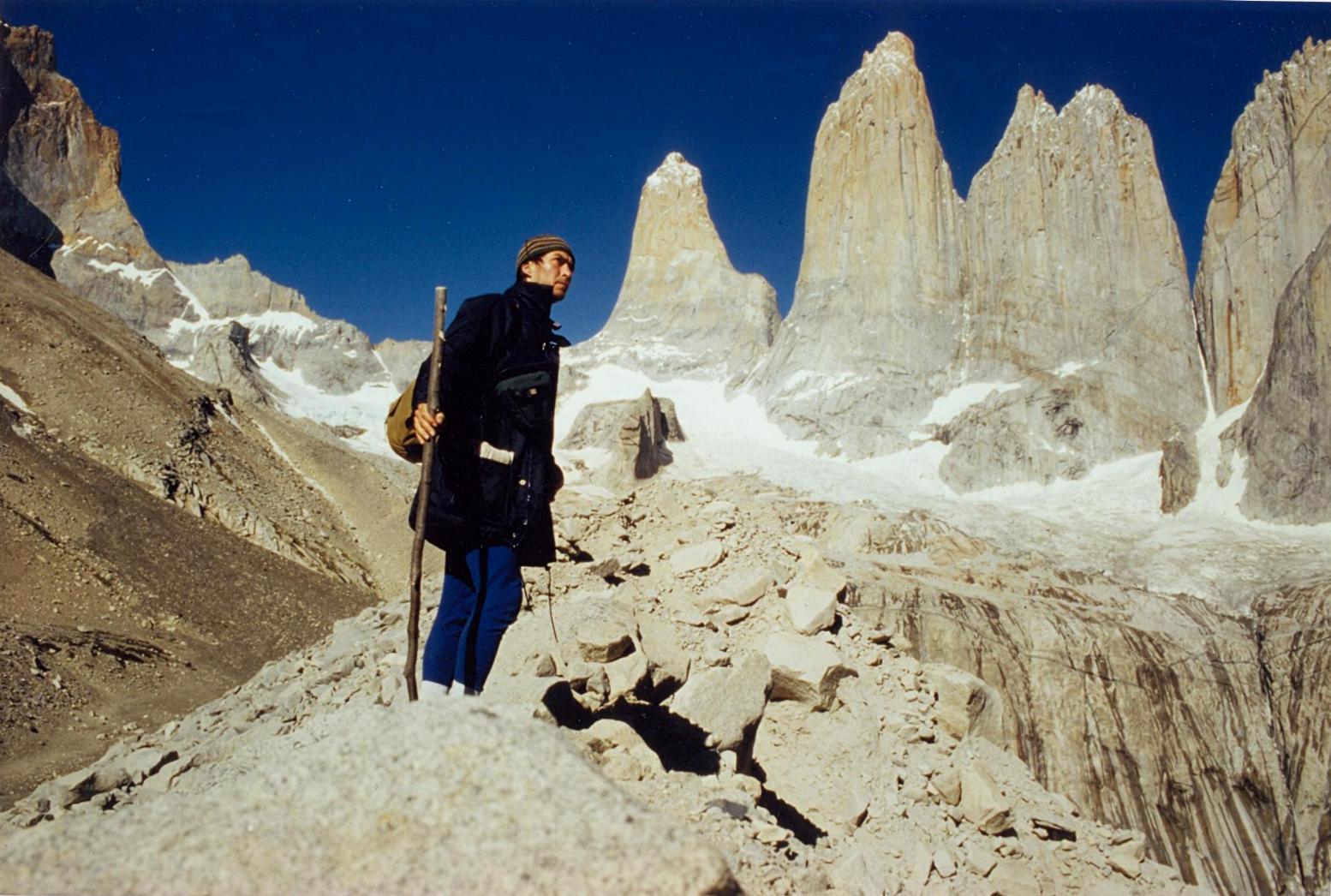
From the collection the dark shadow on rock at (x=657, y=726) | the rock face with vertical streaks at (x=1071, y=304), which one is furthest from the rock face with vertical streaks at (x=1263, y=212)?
the dark shadow on rock at (x=657, y=726)

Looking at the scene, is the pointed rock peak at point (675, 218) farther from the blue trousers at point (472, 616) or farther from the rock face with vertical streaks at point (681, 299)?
the blue trousers at point (472, 616)

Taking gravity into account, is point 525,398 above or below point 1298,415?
below

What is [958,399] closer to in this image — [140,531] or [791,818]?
[140,531]

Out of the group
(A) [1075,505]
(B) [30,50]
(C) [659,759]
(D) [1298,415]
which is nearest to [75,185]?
(B) [30,50]

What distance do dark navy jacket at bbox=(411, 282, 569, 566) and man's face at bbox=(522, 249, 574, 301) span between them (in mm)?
180

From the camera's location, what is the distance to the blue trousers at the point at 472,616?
372cm

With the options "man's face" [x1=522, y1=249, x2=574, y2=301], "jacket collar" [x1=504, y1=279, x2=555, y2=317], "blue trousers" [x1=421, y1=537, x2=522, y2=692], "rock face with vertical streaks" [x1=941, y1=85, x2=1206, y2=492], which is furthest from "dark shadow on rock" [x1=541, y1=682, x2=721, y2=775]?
"rock face with vertical streaks" [x1=941, y1=85, x2=1206, y2=492]

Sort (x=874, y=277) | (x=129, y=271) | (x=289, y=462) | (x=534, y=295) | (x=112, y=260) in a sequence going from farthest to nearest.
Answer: (x=129, y=271) → (x=112, y=260) → (x=874, y=277) → (x=289, y=462) → (x=534, y=295)

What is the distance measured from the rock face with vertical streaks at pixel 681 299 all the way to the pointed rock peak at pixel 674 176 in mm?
105

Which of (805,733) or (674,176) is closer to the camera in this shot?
(805,733)

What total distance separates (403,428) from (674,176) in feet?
314

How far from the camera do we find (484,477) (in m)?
3.82

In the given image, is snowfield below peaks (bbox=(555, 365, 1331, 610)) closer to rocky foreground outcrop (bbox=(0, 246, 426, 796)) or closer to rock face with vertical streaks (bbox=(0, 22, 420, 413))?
rocky foreground outcrop (bbox=(0, 246, 426, 796))

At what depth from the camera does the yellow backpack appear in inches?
147
